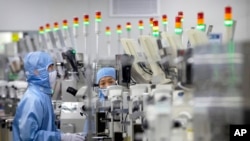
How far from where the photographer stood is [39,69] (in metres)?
3.57

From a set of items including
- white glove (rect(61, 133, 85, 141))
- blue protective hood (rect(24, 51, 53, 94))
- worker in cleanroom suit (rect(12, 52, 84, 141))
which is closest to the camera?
worker in cleanroom suit (rect(12, 52, 84, 141))

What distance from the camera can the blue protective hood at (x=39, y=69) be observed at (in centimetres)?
351

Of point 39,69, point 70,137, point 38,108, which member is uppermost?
point 39,69

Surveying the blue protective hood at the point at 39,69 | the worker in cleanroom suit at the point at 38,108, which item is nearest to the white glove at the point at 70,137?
the worker in cleanroom suit at the point at 38,108

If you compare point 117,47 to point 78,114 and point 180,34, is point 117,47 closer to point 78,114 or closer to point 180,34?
point 78,114

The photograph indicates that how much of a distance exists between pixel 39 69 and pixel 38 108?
357 millimetres

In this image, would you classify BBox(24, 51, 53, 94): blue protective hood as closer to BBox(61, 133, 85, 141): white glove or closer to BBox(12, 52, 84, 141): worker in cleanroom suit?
BBox(12, 52, 84, 141): worker in cleanroom suit

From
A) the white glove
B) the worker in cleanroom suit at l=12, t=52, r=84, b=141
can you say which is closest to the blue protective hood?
the worker in cleanroom suit at l=12, t=52, r=84, b=141

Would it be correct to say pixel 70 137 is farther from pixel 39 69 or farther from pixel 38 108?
pixel 39 69

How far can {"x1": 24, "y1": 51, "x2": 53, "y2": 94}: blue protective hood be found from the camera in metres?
3.51

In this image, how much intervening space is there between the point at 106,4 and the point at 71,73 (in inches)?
40.5

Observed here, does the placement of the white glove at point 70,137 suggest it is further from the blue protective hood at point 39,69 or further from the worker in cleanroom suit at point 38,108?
the blue protective hood at point 39,69

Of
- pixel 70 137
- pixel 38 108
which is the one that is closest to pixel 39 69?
pixel 38 108

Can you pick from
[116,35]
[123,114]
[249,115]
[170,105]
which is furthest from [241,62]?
[116,35]
